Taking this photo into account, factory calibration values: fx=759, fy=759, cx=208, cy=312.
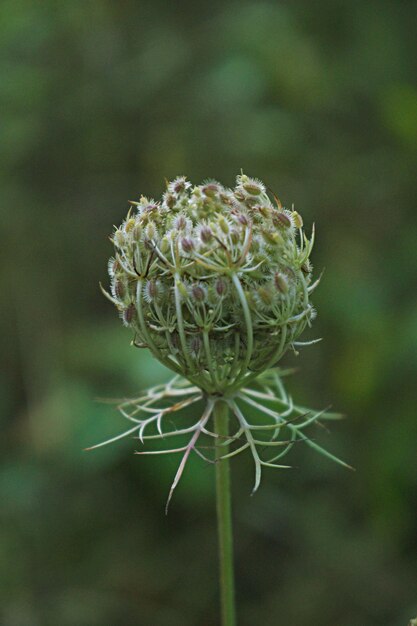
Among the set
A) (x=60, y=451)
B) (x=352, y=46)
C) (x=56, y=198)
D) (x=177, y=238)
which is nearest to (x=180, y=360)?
(x=177, y=238)

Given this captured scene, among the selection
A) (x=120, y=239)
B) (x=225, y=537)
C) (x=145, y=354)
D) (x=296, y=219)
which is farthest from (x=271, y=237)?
(x=145, y=354)

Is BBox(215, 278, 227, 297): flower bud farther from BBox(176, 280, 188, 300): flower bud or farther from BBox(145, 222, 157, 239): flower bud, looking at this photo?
BBox(145, 222, 157, 239): flower bud

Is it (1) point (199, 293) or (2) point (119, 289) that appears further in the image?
(2) point (119, 289)

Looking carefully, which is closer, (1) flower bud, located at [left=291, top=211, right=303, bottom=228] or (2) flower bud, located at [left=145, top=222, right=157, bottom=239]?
(2) flower bud, located at [left=145, top=222, right=157, bottom=239]

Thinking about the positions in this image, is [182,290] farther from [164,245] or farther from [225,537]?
[225,537]

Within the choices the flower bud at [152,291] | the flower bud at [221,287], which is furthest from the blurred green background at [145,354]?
the flower bud at [221,287]

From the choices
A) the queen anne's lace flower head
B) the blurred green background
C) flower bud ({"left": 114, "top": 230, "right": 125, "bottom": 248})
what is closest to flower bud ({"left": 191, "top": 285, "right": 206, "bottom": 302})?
the queen anne's lace flower head
